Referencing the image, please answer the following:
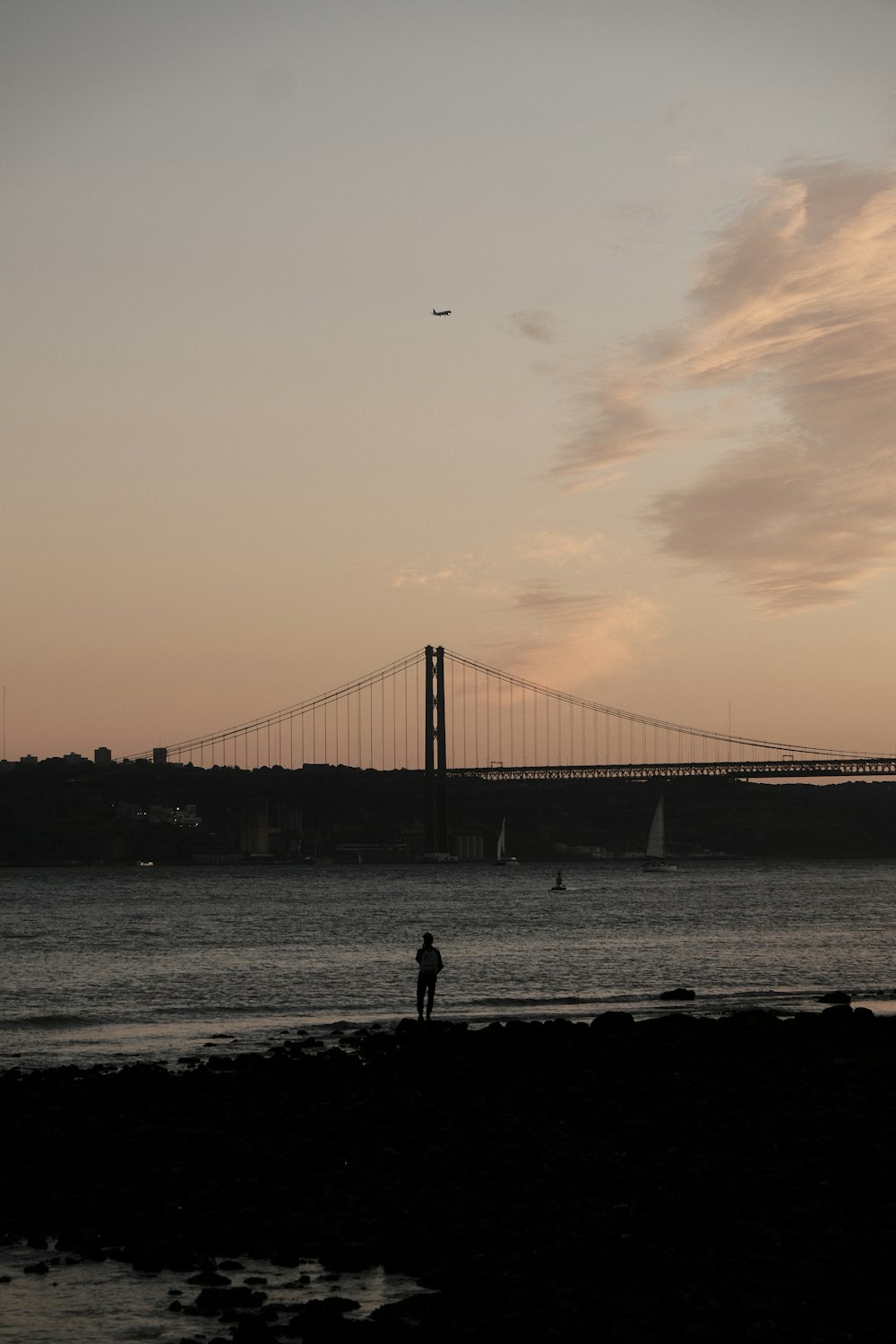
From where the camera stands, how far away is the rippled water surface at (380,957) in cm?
2839

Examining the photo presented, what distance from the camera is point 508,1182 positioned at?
470 inches

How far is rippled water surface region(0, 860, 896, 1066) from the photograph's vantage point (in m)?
28.4

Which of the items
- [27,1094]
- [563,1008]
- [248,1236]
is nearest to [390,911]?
[563,1008]

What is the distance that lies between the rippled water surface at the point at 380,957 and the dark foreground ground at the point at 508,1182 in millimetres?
6558

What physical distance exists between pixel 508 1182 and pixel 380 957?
33584 millimetres

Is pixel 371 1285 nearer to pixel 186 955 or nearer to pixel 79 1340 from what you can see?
pixel 79 1340

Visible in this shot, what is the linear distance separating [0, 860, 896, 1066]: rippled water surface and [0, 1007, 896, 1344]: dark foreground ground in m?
6.56

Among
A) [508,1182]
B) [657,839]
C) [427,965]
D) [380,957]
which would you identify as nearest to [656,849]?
[657,839]

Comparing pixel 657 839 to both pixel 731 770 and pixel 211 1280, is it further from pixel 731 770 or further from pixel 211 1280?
pixel 211 1280

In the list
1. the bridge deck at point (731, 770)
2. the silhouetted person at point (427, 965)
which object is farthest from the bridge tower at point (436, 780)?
the silhouetted person at point (427, 965)

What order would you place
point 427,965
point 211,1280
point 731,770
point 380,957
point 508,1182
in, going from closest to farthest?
point 211,1280 < point 508,1182 < point 427,965 < point 380,957 < point 731,770

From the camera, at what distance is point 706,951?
46438 mm

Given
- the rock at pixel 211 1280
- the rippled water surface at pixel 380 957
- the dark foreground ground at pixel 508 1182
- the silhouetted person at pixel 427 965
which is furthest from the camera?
the rippled water surface at pixel 380 957

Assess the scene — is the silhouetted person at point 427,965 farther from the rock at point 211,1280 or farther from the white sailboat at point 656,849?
the white sailboat at point 656,849
